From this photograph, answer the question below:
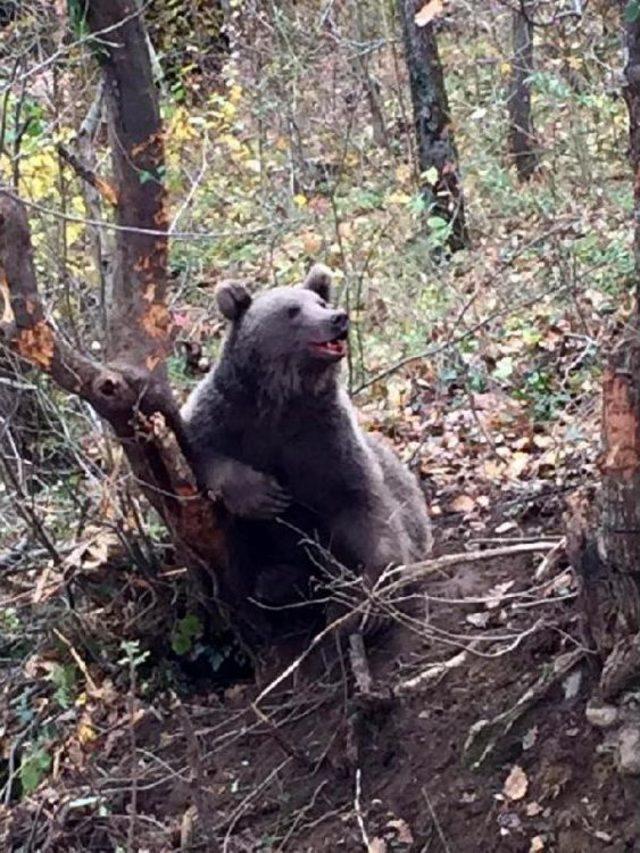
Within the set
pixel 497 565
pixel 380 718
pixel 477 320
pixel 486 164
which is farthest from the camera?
pixel 486 164

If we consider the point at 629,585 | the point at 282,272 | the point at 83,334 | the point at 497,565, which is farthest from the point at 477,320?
the point at 629,585

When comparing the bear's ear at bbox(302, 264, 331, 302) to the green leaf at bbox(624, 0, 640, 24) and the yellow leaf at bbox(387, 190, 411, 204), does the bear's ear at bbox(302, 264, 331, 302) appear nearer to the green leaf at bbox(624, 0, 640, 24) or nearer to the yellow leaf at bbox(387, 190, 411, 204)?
the green leaf at bbox(624, 0, 640, 24)

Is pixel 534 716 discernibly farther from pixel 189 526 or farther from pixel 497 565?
pixel 189 526

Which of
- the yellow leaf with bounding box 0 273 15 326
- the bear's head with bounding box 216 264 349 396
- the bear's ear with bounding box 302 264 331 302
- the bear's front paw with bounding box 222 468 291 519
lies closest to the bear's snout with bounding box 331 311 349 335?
the bear's head with bounding box 216 264 349 396

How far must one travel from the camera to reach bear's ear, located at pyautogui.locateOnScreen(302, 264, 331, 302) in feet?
21.2

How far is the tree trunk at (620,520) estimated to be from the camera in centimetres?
409

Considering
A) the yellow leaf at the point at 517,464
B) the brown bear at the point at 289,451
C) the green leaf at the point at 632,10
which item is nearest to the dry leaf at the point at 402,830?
the brown bear at the point at 289,451

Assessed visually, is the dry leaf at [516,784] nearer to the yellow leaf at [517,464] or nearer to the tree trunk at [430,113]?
the yellow leaf at [517,464]

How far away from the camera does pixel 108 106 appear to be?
571 cm

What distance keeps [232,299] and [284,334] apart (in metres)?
0.35

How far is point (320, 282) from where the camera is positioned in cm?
646

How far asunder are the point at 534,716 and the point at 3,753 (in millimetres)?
2741

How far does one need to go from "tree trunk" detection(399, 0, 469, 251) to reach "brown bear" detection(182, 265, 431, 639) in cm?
552

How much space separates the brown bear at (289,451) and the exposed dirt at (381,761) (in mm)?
380
